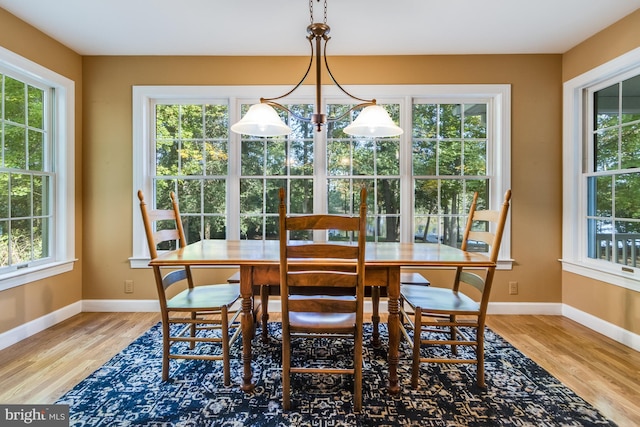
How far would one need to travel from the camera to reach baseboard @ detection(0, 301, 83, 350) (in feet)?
7.72

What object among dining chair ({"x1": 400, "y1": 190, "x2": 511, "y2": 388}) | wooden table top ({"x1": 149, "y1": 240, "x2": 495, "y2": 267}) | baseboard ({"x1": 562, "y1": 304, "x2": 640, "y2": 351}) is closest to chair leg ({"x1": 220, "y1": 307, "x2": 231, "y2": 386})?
wooden table top ({"x1": 149, "y1": 240, "x2": 495, "y2": 267})

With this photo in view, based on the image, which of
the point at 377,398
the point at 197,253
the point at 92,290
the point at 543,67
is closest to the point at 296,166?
the point at 197,253

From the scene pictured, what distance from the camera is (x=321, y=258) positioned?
5.08 feet

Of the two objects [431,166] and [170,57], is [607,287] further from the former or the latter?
[170,57]

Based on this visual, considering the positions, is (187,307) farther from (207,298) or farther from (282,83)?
(282,83)

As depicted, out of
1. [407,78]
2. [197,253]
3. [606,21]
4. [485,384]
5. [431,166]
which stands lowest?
[485,384]

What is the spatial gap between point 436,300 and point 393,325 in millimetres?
424

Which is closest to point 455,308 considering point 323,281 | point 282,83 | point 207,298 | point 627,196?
point 323,281

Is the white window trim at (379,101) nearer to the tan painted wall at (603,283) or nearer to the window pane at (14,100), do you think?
the tan painted wall at (603,283)

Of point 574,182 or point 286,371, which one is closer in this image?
point 286,371

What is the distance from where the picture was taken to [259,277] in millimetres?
1774

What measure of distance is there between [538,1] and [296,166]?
7.61ft

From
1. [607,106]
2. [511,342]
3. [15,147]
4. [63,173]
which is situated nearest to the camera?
[511,342]

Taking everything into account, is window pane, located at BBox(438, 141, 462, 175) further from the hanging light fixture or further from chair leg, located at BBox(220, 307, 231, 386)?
chair leg, located at BBox(220, 307, 231, 386)
